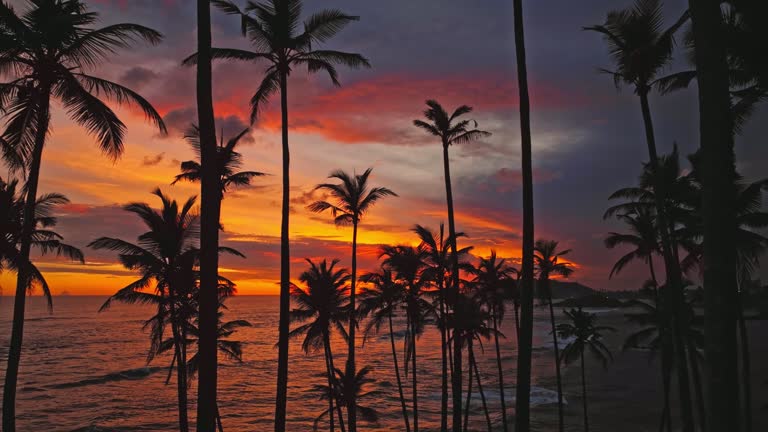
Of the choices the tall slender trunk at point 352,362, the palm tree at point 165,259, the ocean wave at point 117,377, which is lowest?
the ocean wave at point 117,377

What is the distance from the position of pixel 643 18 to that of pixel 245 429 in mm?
43065

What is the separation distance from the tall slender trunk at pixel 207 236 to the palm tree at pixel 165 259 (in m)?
12.5

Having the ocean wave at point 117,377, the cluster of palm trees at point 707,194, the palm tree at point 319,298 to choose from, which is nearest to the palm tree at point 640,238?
the cluster of palm trees at point 707,194

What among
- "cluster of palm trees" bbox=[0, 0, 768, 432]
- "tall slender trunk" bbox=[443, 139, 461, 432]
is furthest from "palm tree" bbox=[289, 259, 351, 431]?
"tall slender trunk" bbox=[443, 139, 461, 432]

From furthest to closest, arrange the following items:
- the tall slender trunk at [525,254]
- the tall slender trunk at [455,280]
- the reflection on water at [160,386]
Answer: the reflection on water at [160,386] → the tall slender trunk at [455,280] → the tall slender trunk at [525,254]

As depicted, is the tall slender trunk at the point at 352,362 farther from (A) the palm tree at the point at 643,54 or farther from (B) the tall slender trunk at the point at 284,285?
(A) the palm tree at the point at 643,54

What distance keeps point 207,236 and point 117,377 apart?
7093 cm

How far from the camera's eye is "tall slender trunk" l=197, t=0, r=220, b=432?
8125 millimetres

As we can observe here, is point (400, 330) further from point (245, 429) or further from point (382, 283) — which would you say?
point (382, 283)

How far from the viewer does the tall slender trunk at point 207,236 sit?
8.12 m

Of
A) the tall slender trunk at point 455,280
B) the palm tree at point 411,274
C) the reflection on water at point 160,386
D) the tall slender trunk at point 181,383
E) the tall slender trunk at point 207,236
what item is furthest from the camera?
the reflection on water at point 160,386

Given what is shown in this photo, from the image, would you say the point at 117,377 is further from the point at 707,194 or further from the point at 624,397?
the point at 707,194

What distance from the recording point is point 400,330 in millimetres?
136500

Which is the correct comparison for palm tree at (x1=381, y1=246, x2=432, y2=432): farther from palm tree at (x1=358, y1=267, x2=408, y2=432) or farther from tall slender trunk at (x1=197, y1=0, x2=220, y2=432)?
tall slender trunk at (x1=197, y1=0, x2=220, y2=432)
